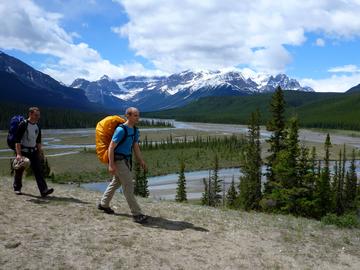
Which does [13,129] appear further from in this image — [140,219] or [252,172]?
[252,172]

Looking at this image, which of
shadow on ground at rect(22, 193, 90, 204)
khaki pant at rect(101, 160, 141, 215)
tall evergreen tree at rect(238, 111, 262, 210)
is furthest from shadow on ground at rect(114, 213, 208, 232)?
tall evergreen tree at rect(238, 111, 262, 210)

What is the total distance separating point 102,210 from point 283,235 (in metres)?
5.94

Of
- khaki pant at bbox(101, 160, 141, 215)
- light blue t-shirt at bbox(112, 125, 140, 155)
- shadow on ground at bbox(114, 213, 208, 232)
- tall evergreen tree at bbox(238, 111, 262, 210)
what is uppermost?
light blue t-shirt at bbox(112, 125, 140, 155)

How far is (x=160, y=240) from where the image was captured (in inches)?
451

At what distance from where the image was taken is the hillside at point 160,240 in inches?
393

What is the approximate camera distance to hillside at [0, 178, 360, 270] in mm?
9984

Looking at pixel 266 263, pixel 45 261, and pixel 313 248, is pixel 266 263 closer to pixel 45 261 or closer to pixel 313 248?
pixel 313 248

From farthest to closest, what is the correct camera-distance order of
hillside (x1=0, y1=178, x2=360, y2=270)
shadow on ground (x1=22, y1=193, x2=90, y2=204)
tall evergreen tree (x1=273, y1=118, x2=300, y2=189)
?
tall evergreen tree (x1=273, y1=118, x2=300, y2=189) < shadow on ground (x1=22, y1=193, x2=90, y2=204) < hillside (x1=0, y1=178, x2=360, y2=270)

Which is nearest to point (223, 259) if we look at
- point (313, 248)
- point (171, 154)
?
point (313, 248)

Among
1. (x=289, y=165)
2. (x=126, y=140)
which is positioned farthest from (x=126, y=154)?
(x=289, y=165)

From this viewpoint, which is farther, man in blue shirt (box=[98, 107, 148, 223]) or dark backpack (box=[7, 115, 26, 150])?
dark backpack (box=[7, 115, 26, 150])

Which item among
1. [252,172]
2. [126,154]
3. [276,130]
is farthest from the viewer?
[252,172]

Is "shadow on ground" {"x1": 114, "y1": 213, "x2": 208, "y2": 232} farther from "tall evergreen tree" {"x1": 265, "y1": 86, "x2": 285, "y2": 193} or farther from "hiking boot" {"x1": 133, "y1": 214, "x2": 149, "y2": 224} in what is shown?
"tall evergreen tree" {"x1": 265, "y1": 86, "x2": 285, "y2": 193}

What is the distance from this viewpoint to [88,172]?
10150 centimetres
